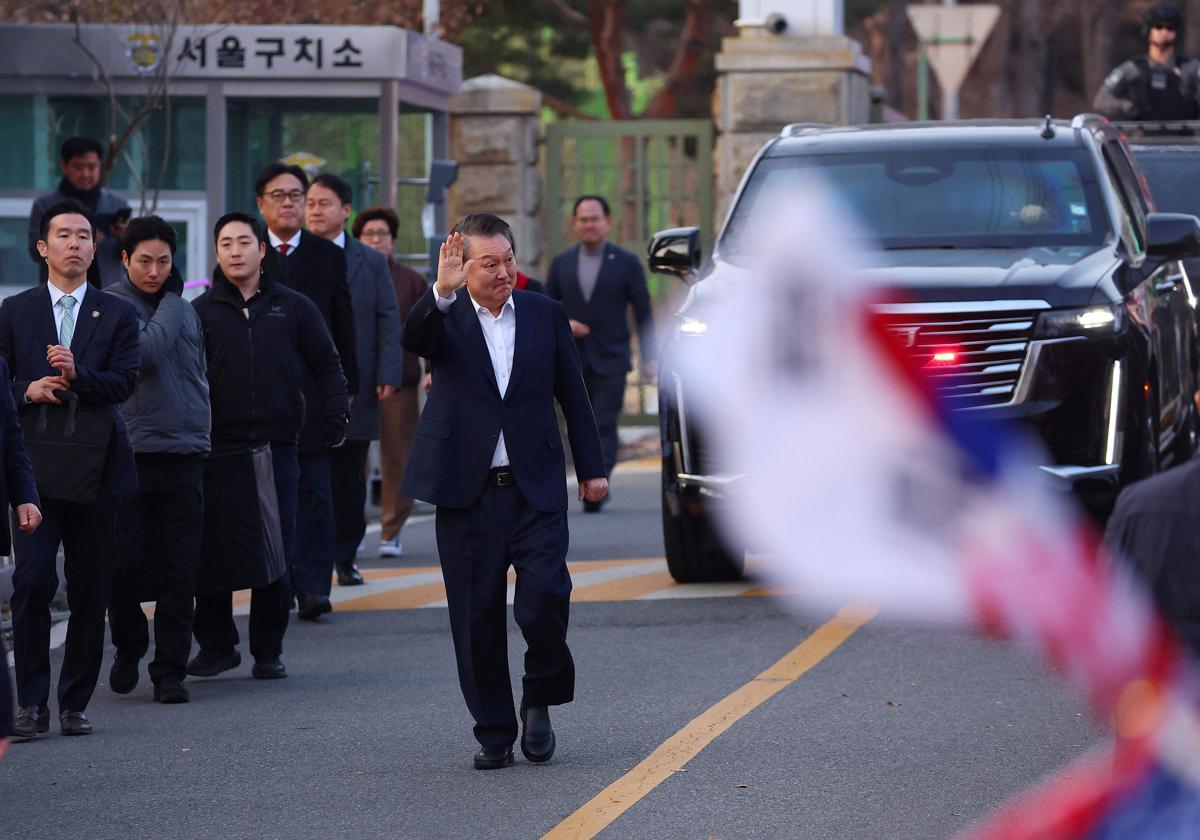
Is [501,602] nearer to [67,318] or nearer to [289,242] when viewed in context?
[67,318]

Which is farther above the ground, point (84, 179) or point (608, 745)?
point (84, 179)

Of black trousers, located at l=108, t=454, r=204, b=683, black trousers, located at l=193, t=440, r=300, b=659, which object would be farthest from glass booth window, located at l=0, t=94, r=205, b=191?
black trousers, located at l=108, t=454, r=204, b=683

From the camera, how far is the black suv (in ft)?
36.0

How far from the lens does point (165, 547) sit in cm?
986

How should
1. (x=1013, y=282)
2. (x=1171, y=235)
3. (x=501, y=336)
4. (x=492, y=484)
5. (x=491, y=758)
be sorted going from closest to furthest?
(x=491, y=758) < (x=492, y=484) < (x=501, y=336) < (x=1013, y=282) < (x=1171, y=235)

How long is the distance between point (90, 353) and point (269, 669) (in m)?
1.78

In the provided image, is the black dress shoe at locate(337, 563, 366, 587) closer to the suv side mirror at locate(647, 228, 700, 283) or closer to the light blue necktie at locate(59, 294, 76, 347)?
the suv side mirror at locate(647, 228, 700, 283)

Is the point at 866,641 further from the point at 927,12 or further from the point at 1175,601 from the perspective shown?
the point at 927,12

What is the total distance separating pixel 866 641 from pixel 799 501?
3.12 feet

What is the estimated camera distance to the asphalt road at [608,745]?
7.35 meters

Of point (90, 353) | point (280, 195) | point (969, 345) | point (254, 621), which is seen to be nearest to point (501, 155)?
point (280, 195)

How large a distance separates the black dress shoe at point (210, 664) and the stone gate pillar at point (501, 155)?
11909 millimetres

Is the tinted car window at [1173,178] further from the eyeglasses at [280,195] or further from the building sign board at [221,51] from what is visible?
the eyeglasses at [280,195]

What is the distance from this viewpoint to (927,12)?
27.9 meters
